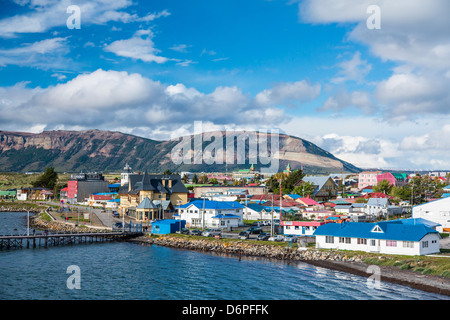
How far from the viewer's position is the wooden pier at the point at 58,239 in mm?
58844

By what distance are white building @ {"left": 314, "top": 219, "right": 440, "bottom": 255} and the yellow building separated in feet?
135

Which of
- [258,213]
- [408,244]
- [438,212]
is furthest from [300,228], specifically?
[438,212]

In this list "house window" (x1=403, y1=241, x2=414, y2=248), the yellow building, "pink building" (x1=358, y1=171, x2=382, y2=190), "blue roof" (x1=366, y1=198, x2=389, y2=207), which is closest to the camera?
"house window" (x1=403, y1=241, x2=414, y2=248)

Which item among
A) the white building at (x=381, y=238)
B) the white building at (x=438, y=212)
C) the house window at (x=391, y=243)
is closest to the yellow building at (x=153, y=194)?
the white building at (x=381, y=238)

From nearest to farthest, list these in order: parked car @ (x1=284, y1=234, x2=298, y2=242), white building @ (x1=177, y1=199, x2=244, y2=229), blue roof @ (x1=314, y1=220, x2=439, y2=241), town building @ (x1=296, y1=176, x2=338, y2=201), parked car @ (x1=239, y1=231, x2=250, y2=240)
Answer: blue roof @ (x1=314, y1=220, x2=439, y2=241)
parked car @ (x1=284, y1=234, x2=298, y2=242)
parked car @ (x1=239, y1=231, x2=250, y2=240)
white building @ (x1=177, y1=199, x2=244, y2=229)
town building @ (x1=296, y1=176, x2=338, y2=201)

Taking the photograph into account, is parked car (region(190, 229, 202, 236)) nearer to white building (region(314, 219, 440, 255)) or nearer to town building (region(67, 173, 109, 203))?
white building (region(314, 219, 440, 255))

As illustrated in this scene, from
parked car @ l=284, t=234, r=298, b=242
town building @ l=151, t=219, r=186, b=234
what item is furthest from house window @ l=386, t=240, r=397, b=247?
town building @ l=151, t=219, r=186, b=234

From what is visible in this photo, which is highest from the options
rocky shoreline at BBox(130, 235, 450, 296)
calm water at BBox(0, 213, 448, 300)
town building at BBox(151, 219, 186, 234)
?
town building at BBox(151, 219, 186, 234)

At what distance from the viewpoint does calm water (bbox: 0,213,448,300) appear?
33.6 m

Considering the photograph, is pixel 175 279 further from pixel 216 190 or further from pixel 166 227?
pixel 216 190

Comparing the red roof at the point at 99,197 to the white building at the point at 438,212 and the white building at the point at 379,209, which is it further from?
the white building at the point at 438,212
